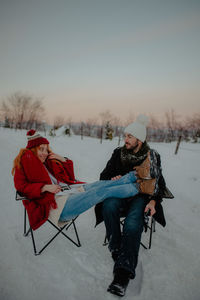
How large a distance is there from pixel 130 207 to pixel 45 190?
981mm

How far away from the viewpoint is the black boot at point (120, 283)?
140 cm

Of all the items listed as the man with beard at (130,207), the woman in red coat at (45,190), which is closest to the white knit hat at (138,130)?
the man with beard at (130,207)

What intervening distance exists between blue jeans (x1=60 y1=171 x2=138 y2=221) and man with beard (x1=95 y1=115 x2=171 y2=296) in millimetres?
98

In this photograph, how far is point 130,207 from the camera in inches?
75.4

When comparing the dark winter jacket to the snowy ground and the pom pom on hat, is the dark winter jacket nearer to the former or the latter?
the snowy ground

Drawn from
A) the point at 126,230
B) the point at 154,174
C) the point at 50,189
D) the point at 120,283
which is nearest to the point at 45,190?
the point at 50,189

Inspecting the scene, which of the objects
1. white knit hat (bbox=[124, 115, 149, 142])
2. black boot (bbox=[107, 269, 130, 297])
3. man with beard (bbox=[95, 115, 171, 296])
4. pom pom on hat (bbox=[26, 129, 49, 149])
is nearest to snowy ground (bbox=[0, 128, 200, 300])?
black boot (bbox=[107, 269, 130, 297])

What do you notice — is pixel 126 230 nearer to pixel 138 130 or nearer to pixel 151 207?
pixel 151 207

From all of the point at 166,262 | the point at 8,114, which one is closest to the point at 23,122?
the point at 8,114

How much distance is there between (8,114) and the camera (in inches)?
1336

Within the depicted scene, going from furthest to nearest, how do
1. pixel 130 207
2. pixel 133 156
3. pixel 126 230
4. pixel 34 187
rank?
1. pixel 133 156
2. pixel 130 207
3. pixel 34 187
4. pixel 126 230

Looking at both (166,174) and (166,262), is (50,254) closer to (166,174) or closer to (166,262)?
(166,262)

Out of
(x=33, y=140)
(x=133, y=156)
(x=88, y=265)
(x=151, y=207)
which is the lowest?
(x=88, y=265)

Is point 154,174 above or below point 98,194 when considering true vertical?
above
